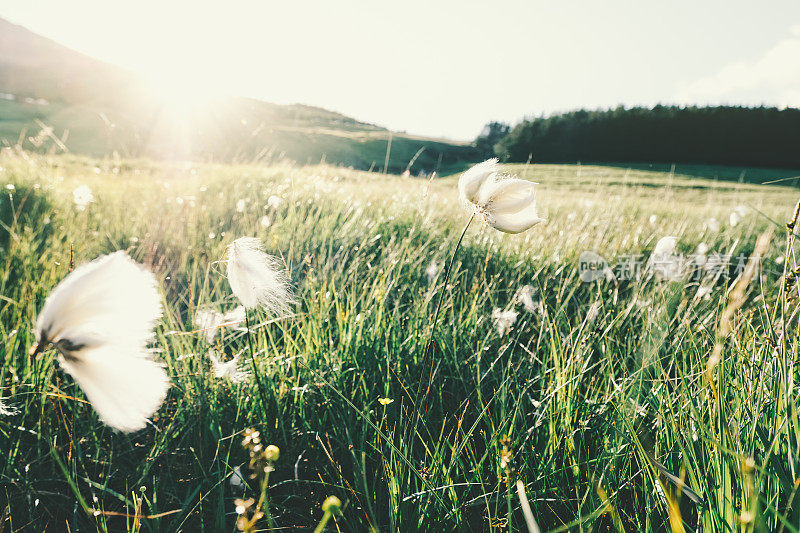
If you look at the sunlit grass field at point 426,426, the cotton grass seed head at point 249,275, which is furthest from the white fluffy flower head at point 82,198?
the cotton grass seed head at point 249,275

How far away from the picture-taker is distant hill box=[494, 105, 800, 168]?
38469 mm

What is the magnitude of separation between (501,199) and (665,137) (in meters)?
47.5

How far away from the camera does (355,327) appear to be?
5.65 feet

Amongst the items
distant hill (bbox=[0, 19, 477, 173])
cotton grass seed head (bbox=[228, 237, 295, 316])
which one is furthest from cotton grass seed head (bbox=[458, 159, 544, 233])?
distant hill (bbox=[0, 19, 477, 173])

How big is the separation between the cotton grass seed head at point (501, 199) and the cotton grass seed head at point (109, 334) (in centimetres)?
80

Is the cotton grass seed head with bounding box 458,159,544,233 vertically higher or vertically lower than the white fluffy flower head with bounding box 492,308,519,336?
higher

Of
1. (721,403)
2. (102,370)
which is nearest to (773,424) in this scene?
(721,403)

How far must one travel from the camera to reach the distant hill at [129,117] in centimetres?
2120

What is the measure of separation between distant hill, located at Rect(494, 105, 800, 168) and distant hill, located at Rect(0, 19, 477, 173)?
26.2ft

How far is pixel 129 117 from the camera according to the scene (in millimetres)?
25469

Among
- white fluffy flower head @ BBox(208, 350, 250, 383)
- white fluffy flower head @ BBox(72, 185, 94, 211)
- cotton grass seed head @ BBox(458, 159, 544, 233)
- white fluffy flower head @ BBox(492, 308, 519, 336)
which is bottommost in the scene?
white fluffy flower head @ BBox(208, 350, 250, 383)

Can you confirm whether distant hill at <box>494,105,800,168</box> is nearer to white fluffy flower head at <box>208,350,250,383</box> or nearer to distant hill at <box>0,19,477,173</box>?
distant hill at <box>0,19,477,173</box>

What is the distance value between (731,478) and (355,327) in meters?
1.18

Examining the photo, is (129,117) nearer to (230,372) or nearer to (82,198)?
(82,198)
